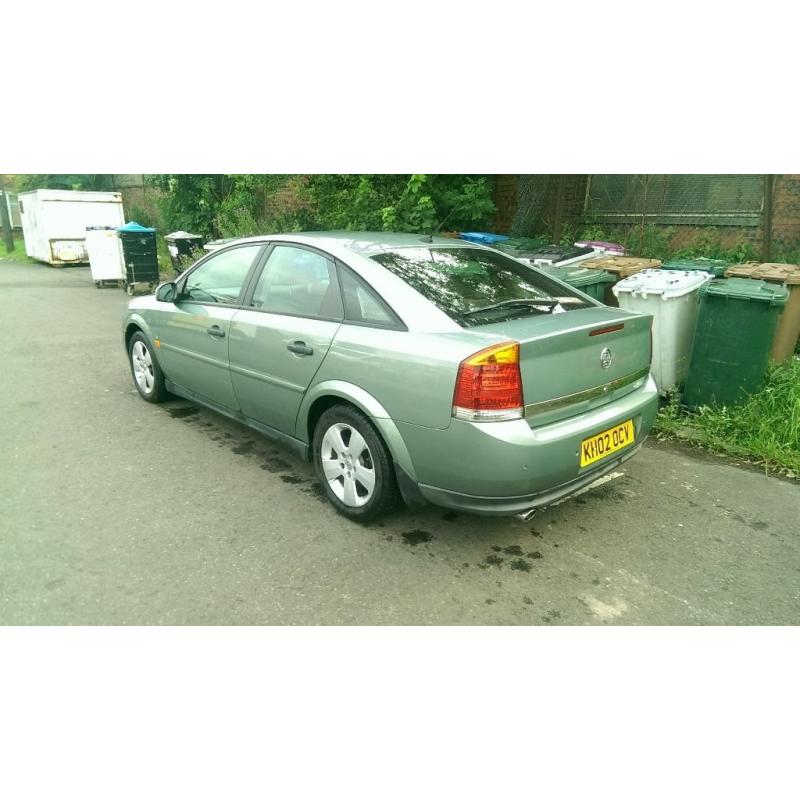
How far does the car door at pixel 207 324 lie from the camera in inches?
170

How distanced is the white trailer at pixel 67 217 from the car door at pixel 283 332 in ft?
48.0

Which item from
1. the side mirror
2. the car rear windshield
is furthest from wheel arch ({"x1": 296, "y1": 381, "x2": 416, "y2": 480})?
the side mirror

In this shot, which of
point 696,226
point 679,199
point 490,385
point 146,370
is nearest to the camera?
point 490,385

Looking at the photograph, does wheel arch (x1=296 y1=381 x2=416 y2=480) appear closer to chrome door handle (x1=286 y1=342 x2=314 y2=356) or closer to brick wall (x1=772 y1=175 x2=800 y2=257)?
chrome door handle (x1=286 y1=342 x2=314 y2=356)

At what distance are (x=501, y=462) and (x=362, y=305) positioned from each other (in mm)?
1195

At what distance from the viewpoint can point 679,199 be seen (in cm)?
854

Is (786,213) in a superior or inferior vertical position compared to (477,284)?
superior

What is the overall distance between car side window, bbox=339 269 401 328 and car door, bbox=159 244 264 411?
1.06 meters

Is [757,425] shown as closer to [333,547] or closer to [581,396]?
[581,396]

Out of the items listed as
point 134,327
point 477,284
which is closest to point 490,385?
point 477,284

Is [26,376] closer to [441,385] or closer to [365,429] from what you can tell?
[365,429]

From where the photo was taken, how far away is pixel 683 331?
514 centimetres

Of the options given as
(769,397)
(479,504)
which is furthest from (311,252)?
(769,397)

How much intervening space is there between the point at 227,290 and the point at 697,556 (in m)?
3.44
